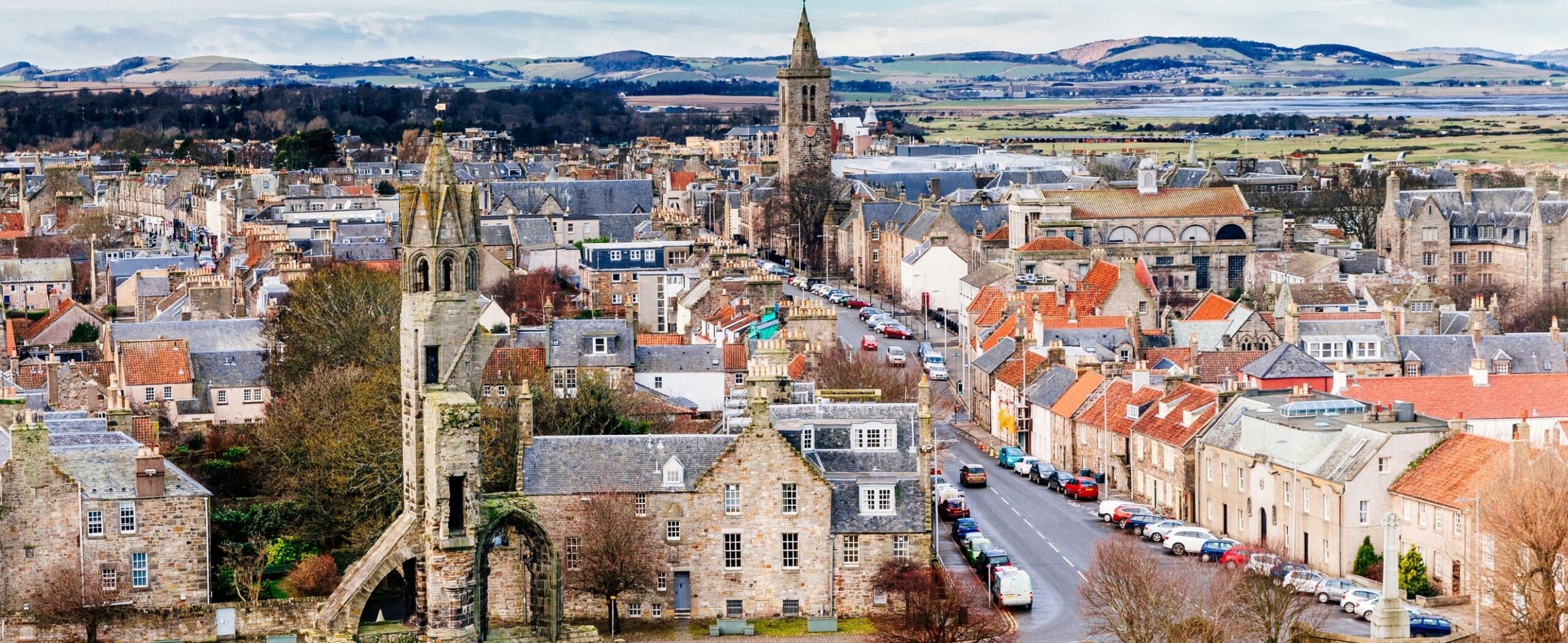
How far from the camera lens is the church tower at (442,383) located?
4938 cm

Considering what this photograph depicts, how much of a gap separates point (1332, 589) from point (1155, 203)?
82430 millimetres

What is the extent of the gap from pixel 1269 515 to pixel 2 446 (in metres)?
35.5

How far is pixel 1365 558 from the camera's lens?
6562 centimetres

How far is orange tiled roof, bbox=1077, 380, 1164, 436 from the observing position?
81812mm

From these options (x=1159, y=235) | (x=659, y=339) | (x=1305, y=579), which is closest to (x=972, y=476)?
(x=659, y=339)

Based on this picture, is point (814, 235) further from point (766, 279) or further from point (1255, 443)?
point (1255, 443)

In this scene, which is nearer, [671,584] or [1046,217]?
[671,584]

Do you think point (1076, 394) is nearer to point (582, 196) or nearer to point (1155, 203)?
point (1155, 203)

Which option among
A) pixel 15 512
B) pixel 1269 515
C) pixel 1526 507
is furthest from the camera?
pixel 1269 515

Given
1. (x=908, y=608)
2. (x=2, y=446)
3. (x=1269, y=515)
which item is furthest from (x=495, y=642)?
(x=1269, y=515)

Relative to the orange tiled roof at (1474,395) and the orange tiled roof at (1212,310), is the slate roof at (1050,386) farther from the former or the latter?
the orange tiled roof at (1212,310)

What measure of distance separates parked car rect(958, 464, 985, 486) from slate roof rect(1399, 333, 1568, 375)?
2001 cm

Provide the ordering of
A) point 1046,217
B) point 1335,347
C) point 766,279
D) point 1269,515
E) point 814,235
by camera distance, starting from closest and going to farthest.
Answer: point 1269,515 < point 1335,347 < point 766,279 < point 1046,217 < point 814,235

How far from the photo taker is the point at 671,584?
206ft
